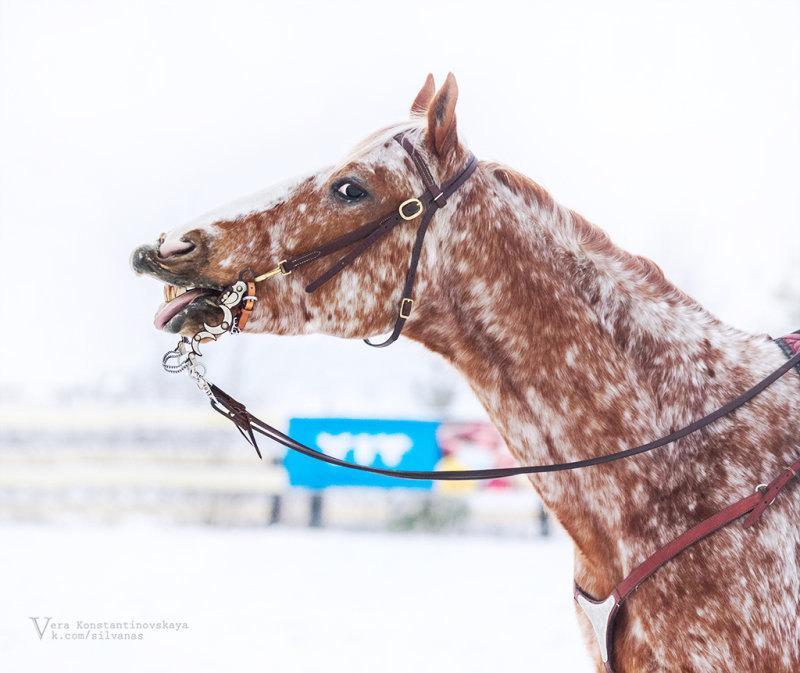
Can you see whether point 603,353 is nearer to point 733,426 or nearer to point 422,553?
point 733,426

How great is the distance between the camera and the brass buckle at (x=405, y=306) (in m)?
1.93

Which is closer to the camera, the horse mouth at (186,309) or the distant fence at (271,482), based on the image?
the horse mouth at (186,309)

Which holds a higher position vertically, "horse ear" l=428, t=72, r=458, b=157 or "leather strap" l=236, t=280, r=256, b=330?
"horse ear" l=428, t=72, r=458, b=157

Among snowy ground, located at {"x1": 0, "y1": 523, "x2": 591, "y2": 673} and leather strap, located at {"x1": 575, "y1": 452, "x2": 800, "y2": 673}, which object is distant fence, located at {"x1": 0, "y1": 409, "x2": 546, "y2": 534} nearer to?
snowy ground, located at {"x1": 0, "y1": 523, "x2": 591, "y2": 673}

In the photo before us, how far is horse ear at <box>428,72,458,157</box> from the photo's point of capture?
1.90 m

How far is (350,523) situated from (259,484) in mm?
1347

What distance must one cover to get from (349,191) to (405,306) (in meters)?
0.38

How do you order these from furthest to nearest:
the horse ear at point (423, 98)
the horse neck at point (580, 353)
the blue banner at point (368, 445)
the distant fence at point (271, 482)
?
the distant fence at point (271, 482), the blue banner at point (368, 445), the horse ear at point (423, 98), the horse neck at point (580, 353)

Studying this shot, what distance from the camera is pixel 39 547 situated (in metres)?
7.46
